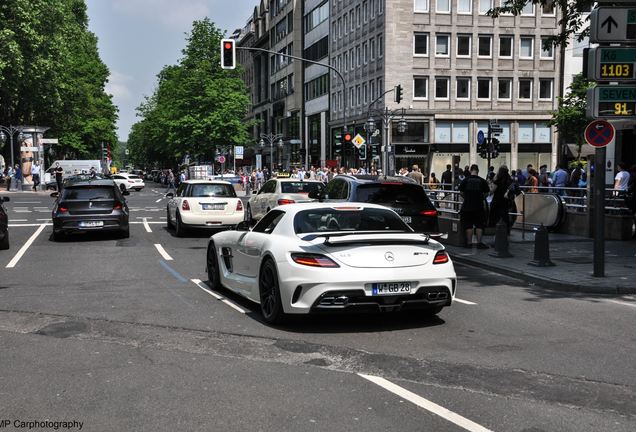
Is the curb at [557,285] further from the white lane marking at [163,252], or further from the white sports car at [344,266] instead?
the white lane marking at [163,252]

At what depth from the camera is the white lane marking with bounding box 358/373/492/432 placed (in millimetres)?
4709

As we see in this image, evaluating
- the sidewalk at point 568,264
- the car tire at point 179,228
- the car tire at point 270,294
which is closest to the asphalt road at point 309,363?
the car tire at point 270,294

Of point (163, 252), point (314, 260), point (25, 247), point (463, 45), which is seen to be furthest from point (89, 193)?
point (463, 45)

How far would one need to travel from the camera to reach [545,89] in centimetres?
5847

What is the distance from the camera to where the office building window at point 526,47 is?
5759 cm

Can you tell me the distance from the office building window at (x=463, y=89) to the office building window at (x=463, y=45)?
2001 millimetres

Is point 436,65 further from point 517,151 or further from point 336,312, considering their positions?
point 336,312

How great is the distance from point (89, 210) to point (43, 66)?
3222cm

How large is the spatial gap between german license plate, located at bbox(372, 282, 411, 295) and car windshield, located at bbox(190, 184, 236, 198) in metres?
13.2

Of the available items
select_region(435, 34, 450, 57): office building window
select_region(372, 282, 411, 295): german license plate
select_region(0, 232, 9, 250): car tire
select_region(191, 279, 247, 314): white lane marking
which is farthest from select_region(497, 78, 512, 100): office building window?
select_region(372, 282, 411, 295): german license plate

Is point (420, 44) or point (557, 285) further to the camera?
point (420, 44)

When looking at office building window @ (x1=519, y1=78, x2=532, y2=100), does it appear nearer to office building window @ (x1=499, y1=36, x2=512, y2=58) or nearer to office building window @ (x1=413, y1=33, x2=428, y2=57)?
office building window @ (x1=499, y1=36, x2=512, y2=58)

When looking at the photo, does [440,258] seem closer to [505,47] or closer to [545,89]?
[505,47]

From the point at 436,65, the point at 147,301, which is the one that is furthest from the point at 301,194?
the point at 436,65
